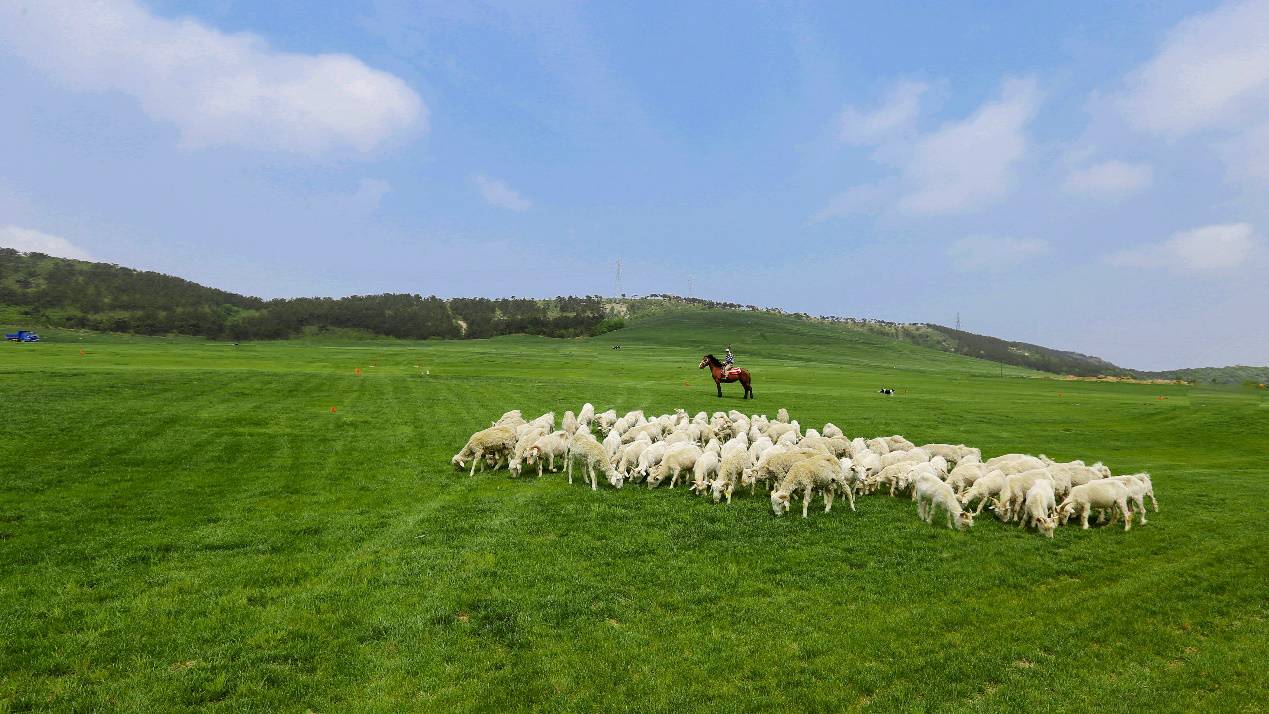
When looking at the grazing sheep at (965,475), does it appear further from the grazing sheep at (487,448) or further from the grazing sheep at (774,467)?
the grazing sheep at (487,448)

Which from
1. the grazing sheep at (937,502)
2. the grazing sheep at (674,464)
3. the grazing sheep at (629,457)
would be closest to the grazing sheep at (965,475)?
the grazing sheep at (937,502)

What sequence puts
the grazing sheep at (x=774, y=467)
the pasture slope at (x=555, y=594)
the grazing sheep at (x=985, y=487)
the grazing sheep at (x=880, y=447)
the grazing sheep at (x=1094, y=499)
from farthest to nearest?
1. the grazing sheep at (x=880, y=447)
2. the grazing sheep at (x=774, y=467)
3. the grazing sheep at (x=985, y=487)
4. the grazing sheep at (x=1094, y=499)
5. the pasture slope at (x=555, y=594)

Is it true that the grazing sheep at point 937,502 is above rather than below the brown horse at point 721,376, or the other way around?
below

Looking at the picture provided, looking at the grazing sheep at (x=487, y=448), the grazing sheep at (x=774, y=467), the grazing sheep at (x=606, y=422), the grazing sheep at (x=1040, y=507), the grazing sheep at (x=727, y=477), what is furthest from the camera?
the grazing sheep at (x=606, y=422)

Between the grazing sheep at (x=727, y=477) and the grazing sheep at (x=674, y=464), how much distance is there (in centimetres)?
96

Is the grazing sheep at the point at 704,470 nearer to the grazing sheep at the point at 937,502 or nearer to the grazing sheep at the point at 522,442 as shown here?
the grazing sheep at the point at 937,502

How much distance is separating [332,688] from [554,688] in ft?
9.33

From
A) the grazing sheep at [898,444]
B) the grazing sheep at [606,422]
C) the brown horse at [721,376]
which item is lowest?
the grazing sheep at [606,422]

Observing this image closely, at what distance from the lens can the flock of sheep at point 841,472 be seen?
13945 millimetres

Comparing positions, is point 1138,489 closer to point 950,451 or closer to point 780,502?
point 950,451

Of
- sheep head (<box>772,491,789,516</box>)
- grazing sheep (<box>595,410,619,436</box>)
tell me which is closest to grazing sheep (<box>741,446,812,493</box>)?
sheep head (<box>772,491,789,516</box>)

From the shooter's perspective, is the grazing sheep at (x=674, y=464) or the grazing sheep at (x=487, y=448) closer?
the grazing sheep at (x=674, y=464)

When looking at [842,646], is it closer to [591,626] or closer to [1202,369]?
[591,626]

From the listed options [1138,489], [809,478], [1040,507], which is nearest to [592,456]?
[809,478]
